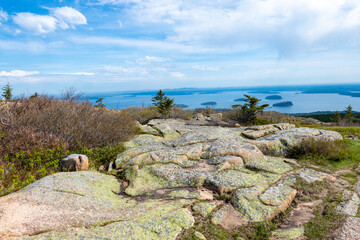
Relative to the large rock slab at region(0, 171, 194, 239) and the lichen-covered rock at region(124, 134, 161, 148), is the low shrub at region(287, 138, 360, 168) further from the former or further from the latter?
the large rock slab at region(0, 171, 194, 239)

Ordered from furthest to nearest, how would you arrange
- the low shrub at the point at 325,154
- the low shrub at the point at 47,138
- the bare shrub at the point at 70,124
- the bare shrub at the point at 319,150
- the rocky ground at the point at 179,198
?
the bare shrub at the point at 319,150 → the low shrub at the point at 325,154 → the bare shrub at the point at 70,124 → the low shrub at the point at 47,138 → the rocky ground at the point at 179,198

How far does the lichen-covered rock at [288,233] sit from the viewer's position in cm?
452

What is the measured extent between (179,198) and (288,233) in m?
2.57

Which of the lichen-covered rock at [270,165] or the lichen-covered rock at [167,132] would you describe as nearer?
the lichen-covered rock at [270,165]

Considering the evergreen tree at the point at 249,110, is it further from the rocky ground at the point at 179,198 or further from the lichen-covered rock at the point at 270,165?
the lichen-covered rock at the point at 270,165

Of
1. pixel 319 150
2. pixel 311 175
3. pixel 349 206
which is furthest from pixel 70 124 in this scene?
pixel 319 150

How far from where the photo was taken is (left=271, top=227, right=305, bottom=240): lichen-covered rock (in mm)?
4516

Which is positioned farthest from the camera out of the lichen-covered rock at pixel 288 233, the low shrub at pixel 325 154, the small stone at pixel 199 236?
the low shrub at pixel 325 154

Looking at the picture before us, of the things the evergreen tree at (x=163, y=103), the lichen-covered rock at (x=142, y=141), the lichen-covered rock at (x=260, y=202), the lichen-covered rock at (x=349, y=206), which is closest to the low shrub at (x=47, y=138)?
the lichen-covered rock at (x=142, y=141)

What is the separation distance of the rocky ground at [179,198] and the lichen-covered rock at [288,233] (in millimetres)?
20

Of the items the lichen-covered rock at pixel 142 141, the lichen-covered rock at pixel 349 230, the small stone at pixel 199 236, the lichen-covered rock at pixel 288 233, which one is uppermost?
the lichen-covered rock at pixel 142 141

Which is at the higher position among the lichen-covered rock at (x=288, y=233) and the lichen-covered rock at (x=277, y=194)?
the lichen-covered rock at (x=277, y=194)

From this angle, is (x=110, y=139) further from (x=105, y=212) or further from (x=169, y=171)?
(x=105, y=212)

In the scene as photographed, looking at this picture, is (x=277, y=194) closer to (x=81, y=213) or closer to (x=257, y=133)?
(x=81, y=213)
